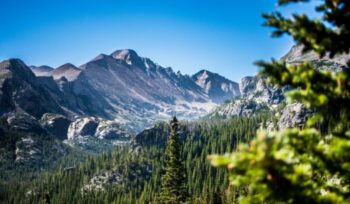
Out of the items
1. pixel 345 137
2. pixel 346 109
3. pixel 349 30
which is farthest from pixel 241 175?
pixel 349 30

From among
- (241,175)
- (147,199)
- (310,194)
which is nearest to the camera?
(241,175)

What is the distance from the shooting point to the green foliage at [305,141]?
616 cm

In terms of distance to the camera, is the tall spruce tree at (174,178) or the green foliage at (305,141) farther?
the tall spruce tree at (174,178)

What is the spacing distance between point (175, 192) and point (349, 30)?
172ft

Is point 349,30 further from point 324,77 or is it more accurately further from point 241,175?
point 241,175

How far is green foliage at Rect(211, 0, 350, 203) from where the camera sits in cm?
616

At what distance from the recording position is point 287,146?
7004mm

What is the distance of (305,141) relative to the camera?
712 centimetres

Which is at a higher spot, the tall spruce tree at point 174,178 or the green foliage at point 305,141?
the green foliage at point 305,141

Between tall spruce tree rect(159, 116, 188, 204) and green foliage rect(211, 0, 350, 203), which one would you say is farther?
tall spruce tree rect(159, 116, 188, 204)

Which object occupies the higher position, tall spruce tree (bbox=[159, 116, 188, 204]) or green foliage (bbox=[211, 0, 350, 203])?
green foliage (bbox=[211, 0, 350, 203])

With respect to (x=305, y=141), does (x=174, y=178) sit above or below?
below

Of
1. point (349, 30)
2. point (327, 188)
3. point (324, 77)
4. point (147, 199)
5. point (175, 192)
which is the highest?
point (349, 30)

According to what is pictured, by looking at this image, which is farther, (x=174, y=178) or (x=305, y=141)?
(x=174, y=178)
